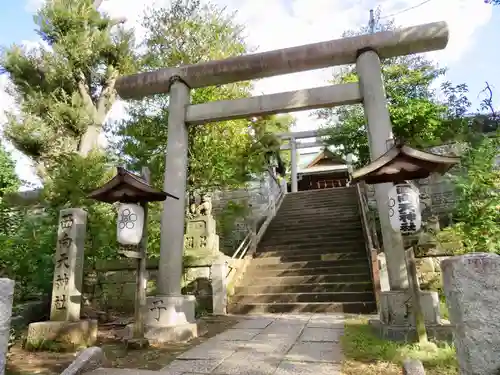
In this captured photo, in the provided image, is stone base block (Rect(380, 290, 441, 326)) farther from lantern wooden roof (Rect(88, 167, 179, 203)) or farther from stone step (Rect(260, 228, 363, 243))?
stone step (Rect(260, 228, 363, 243))

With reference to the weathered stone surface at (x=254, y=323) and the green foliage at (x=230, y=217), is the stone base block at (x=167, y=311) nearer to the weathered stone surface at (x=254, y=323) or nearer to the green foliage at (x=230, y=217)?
the weathered stone surface at (x=254, y=323)

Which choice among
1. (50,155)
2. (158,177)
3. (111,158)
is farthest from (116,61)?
(158,177)

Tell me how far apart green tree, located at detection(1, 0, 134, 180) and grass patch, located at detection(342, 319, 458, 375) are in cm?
1240

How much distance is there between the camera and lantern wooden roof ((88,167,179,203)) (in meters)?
5.11

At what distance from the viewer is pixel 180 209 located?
6375 mm

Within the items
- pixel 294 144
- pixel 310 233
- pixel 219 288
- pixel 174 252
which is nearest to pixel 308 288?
pixel 219 288

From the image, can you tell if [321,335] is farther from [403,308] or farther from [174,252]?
[174,252]

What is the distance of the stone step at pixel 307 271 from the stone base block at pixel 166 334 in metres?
4.16

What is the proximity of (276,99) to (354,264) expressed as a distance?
16.3 feet

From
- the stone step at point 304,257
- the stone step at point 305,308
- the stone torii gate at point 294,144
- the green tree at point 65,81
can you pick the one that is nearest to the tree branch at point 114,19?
the green tree at point 65,81

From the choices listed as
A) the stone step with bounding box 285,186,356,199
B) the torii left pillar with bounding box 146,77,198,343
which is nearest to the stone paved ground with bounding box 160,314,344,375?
the torii left pillar with bounding box 146,77,198,343

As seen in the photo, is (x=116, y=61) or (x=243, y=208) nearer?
(x=243, y=208)

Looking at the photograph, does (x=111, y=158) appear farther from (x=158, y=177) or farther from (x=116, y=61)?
(x=116, y=61)

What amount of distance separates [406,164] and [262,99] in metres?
3.23
